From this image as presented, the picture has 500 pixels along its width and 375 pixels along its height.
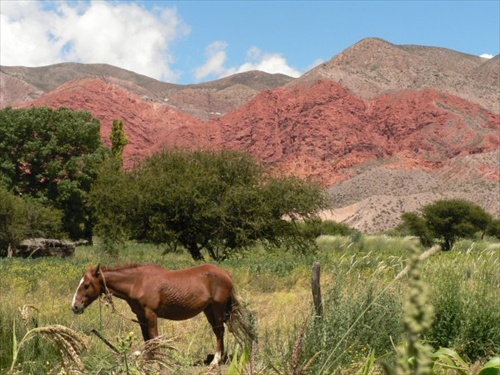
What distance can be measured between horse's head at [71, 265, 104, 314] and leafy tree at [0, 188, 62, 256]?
29.0 metres

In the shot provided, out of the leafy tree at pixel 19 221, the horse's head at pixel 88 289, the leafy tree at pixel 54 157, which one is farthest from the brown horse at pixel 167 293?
the leafy tree at pixel 54 157

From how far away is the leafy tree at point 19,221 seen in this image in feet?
121

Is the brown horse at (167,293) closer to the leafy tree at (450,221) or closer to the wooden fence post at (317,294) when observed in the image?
the wooden fence post at (317,294)

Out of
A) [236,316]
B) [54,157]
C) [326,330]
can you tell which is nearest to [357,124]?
[54,157]

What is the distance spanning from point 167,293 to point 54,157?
44522 millimetres

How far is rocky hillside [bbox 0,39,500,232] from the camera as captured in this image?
357 feet

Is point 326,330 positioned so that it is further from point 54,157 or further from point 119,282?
point 54,157

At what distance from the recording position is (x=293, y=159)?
125 metres

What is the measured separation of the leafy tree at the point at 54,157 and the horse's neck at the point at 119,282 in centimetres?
4013

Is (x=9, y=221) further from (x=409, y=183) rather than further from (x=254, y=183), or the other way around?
(x=409, y=183)

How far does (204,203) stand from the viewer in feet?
96.8

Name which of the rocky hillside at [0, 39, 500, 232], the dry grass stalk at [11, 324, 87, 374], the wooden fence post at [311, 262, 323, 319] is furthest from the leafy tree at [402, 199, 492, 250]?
the dry grass stalk at [11, 324, 87, 374]

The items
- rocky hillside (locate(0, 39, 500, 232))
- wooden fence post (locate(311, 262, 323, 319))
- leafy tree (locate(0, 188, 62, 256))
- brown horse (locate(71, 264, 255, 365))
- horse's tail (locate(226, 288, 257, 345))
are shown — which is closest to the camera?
wooden fence post (locate(311, 262, 323, 319))

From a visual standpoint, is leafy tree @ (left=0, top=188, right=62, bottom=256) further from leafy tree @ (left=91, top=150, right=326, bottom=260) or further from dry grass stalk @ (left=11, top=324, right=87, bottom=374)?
dry grass stalk @ (left=11, top=324, right=87, bottom=374)
